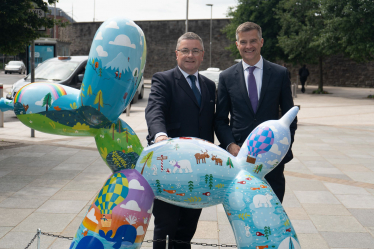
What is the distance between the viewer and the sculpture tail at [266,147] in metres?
2.13

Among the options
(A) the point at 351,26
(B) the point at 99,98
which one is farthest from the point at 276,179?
(A) the point at 351,26

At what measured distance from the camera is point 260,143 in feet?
6.98

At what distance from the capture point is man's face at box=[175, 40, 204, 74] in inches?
103

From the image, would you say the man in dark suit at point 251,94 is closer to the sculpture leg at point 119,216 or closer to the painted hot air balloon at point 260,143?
the painted hot air balloon at point 260,143

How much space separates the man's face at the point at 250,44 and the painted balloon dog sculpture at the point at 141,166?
0.76 metres

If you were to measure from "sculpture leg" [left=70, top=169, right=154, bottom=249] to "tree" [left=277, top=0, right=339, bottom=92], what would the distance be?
2223 cm

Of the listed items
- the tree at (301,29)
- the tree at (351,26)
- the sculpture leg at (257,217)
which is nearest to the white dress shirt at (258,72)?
the sculpture leg at (257,217)

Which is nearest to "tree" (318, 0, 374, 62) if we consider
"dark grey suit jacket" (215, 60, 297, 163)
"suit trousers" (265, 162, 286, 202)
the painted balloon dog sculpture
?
"dark grey suit jacket" (215, 60, 297, 163)

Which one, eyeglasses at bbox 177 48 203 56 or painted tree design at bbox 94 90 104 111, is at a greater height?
eyeglasses at bbox 177 48 203 56

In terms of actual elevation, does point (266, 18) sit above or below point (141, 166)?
above

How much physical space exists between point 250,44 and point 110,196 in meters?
1.46

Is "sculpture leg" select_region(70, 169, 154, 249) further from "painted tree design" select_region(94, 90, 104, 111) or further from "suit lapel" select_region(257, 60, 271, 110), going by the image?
"suit lapel" select_region(257, 60, 271, 110)

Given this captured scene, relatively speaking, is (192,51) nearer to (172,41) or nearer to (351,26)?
(351,26)

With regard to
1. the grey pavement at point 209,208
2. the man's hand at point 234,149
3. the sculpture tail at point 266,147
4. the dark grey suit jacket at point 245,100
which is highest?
the dark grey suit jacket at point 245,100
